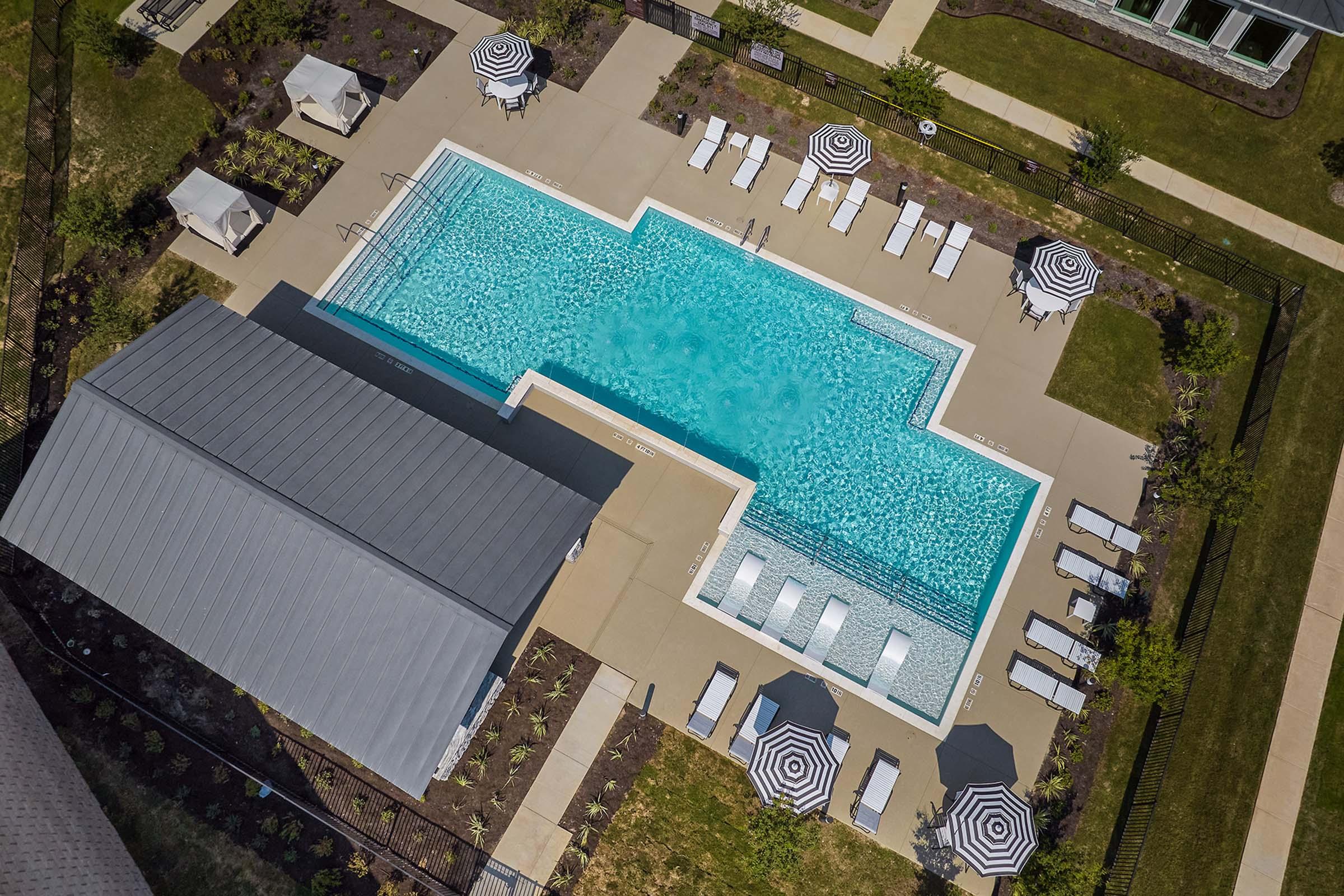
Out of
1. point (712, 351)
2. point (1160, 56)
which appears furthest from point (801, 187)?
point (1160, 56)

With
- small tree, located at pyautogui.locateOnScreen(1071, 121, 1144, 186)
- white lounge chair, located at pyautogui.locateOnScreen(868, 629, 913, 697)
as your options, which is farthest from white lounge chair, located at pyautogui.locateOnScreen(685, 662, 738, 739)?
small tree, located at pyautogui.locateOnScreen(1071, 121, 1144, 186)

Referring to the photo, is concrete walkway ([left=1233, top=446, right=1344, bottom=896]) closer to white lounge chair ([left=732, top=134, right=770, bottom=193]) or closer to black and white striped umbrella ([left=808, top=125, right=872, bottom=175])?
black and white striped umbrella ([left=808, top=125, right=872, bottom=175])

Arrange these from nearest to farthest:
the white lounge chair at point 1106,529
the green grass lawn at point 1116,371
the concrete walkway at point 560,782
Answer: the concrete walkway at point 560,782
the white lounge chair at point 1106,529
the green grass lawn at point 1116,371

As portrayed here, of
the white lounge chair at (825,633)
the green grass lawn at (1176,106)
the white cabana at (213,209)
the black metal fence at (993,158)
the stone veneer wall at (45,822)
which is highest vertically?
the green grass lawn at (1176,106)

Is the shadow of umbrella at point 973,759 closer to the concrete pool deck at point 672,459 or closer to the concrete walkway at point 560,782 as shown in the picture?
the concrete pool deck at point 672,459

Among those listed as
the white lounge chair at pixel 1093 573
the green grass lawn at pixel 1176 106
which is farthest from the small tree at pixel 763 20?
the white lounge chair at pixel 1093 573
